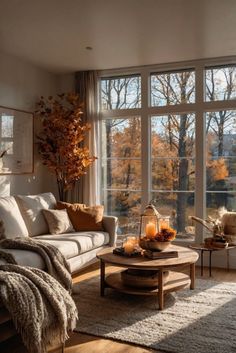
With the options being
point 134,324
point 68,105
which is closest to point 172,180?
point 68,105

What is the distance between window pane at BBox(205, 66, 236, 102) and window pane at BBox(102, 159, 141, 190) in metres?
1.44

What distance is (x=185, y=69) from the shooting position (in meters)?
5.74

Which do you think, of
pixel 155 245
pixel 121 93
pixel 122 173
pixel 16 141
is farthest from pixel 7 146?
pixel 155 245

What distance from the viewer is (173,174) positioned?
5859mm

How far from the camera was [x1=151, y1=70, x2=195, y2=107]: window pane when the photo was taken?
5727mm

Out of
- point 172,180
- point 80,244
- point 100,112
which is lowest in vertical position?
point 80,244

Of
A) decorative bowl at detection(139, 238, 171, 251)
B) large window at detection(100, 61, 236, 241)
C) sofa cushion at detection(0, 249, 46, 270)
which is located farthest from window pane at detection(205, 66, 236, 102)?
sofa cushion at detection(0, 249, 46, 270)

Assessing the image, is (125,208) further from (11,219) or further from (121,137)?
(11,219)

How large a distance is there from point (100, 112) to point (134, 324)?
361 centimetres

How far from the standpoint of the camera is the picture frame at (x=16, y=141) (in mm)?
5273

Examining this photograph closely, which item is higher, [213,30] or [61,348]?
[213,30]

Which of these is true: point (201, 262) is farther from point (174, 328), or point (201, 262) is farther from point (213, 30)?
point (213, 30)

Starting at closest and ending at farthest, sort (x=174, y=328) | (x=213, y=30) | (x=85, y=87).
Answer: (x=174, y=328), (x=213, y=30), (x=85, y=87)

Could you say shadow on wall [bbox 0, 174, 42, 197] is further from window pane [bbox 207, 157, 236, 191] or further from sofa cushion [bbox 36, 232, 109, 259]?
window pane [bbox 207, 157, 236, 191]
